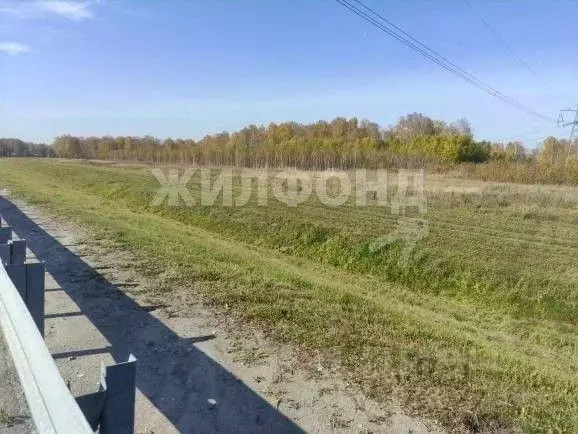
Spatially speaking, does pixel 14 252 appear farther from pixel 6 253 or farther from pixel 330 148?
pixel 330 148

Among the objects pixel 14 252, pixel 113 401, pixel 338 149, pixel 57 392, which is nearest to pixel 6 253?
pixel 14 252

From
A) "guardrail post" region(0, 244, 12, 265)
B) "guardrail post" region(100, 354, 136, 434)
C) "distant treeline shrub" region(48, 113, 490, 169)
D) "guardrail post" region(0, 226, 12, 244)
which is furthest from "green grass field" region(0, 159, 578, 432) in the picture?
"distant treeline shrub" region(48, 113, 490, 169)

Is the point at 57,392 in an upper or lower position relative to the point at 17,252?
lower

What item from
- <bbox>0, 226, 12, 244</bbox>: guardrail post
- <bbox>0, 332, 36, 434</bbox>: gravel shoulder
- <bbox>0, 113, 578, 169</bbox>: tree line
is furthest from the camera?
<bbox>0, 113, 578, 169</bbox>: tree line

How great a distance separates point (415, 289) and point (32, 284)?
9833 mm

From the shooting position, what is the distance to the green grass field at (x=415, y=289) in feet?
13.7

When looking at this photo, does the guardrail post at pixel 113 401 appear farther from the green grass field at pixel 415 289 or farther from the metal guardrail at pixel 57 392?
the green grass field at pixel 415 289

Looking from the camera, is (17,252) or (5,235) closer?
(17,252)

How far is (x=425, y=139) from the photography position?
80.9 m

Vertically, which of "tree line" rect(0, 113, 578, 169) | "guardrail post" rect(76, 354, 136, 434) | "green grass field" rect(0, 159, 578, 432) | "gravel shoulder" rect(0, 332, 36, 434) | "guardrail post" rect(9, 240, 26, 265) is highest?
"tree line" rect(0, 113, 578, 169)

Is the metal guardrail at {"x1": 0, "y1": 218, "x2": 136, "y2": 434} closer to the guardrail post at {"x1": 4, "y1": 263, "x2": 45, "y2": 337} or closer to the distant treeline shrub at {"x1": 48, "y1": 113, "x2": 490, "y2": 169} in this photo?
the guardrail post at {"x1": 4, "y1": 263, "x2": 45, "y2": 337}

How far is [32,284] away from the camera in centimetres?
383

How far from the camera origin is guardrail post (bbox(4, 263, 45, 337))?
149 inches

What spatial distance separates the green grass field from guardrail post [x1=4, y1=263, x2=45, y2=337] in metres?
2.35
